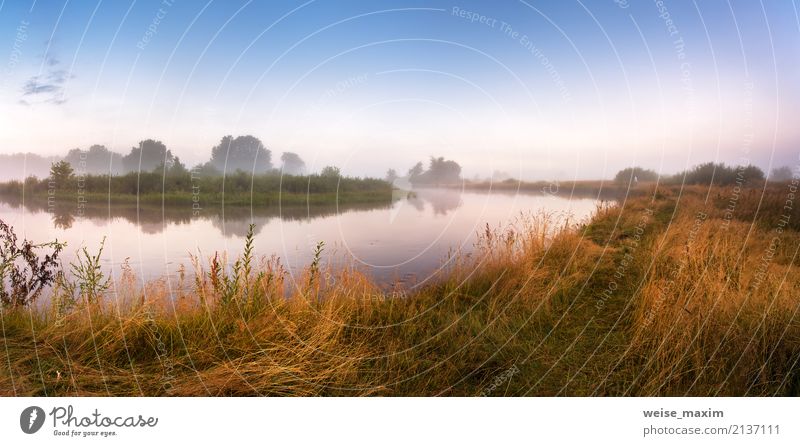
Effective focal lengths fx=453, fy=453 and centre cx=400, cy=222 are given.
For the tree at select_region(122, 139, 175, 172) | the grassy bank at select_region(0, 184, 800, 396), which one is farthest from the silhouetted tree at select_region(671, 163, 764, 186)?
the tree at select_region(122, 139, 175, 172)

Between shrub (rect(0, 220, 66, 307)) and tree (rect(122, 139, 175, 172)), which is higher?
tree (rect(122, 139, 175, 172))

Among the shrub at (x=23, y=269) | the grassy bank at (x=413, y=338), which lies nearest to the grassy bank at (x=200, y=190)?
the shrub at (x=23, y=269)

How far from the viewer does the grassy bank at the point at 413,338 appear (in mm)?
4039

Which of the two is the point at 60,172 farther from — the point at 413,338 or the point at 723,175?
the point at 723,175

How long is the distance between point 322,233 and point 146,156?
2844 mm

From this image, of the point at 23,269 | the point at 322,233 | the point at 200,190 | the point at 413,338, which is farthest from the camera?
the point at 200,190

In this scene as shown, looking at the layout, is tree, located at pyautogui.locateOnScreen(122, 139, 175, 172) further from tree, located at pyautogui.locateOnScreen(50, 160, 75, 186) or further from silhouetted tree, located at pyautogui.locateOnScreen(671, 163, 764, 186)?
silhouetted tree, located at pyautogui.locateOnScreen(671, 163, 764, 186)

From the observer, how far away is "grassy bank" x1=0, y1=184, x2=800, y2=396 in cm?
404

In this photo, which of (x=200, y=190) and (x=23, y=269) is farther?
(x=200, y=190)

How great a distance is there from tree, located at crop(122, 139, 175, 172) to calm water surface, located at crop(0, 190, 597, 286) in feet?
3.16

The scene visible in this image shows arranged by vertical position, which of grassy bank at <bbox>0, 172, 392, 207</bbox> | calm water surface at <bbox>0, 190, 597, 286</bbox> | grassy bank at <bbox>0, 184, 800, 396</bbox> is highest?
grassy bank at <bbox>0, 172, 392, 207</bbox>

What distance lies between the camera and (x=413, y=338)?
16.4ft

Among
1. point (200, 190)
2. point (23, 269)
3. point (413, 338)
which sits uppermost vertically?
point (200, 190)

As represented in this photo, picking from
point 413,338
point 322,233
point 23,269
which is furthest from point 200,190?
point 413,338
